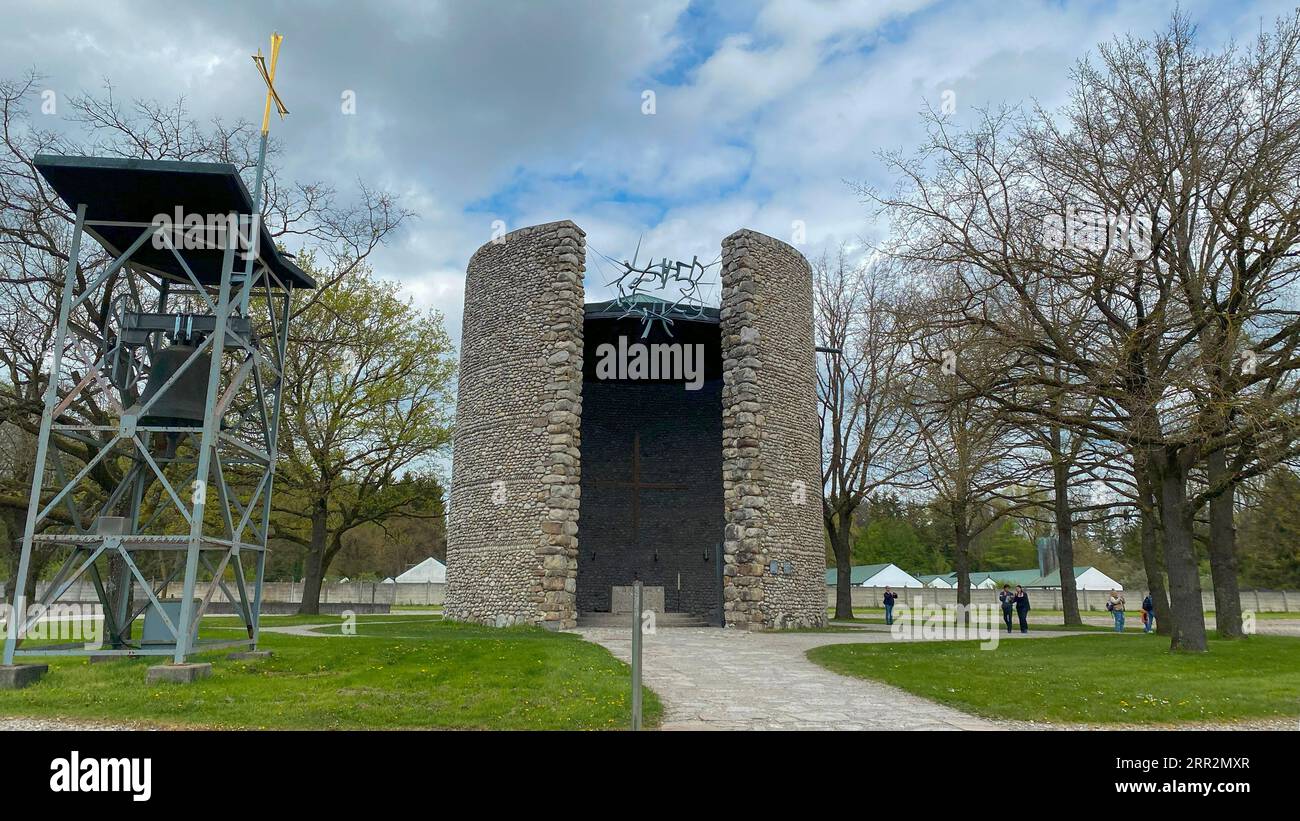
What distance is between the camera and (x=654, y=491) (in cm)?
2683

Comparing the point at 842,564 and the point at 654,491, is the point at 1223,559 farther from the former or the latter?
the point at 654,491

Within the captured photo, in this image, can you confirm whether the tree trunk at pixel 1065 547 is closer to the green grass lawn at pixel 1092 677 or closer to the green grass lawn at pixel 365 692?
the green grass lawn at pixel 1092 677

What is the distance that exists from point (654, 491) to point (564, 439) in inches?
350

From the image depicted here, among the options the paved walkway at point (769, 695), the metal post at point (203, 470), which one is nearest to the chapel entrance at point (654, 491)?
the paved walkway at point (769, 695)

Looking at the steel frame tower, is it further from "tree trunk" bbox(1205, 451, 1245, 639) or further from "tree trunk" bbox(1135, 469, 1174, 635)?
"tree trunk" bbox(1205, 451, 1245, 639)

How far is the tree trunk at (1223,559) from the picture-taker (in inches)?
665

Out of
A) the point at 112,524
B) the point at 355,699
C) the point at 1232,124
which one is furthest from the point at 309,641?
the point at 1232,124

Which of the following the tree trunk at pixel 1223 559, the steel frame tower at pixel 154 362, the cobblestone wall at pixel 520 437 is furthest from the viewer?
the cobblestone wall at pixel 520 437

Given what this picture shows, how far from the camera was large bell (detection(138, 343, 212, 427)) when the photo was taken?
10312 mm

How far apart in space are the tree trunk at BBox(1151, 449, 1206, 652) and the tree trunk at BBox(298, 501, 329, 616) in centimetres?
2246

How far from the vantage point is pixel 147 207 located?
33.5 ft

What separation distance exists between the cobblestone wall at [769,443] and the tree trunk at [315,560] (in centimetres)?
1338

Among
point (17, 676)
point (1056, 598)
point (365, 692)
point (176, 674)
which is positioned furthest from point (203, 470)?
point (1056, 598)
